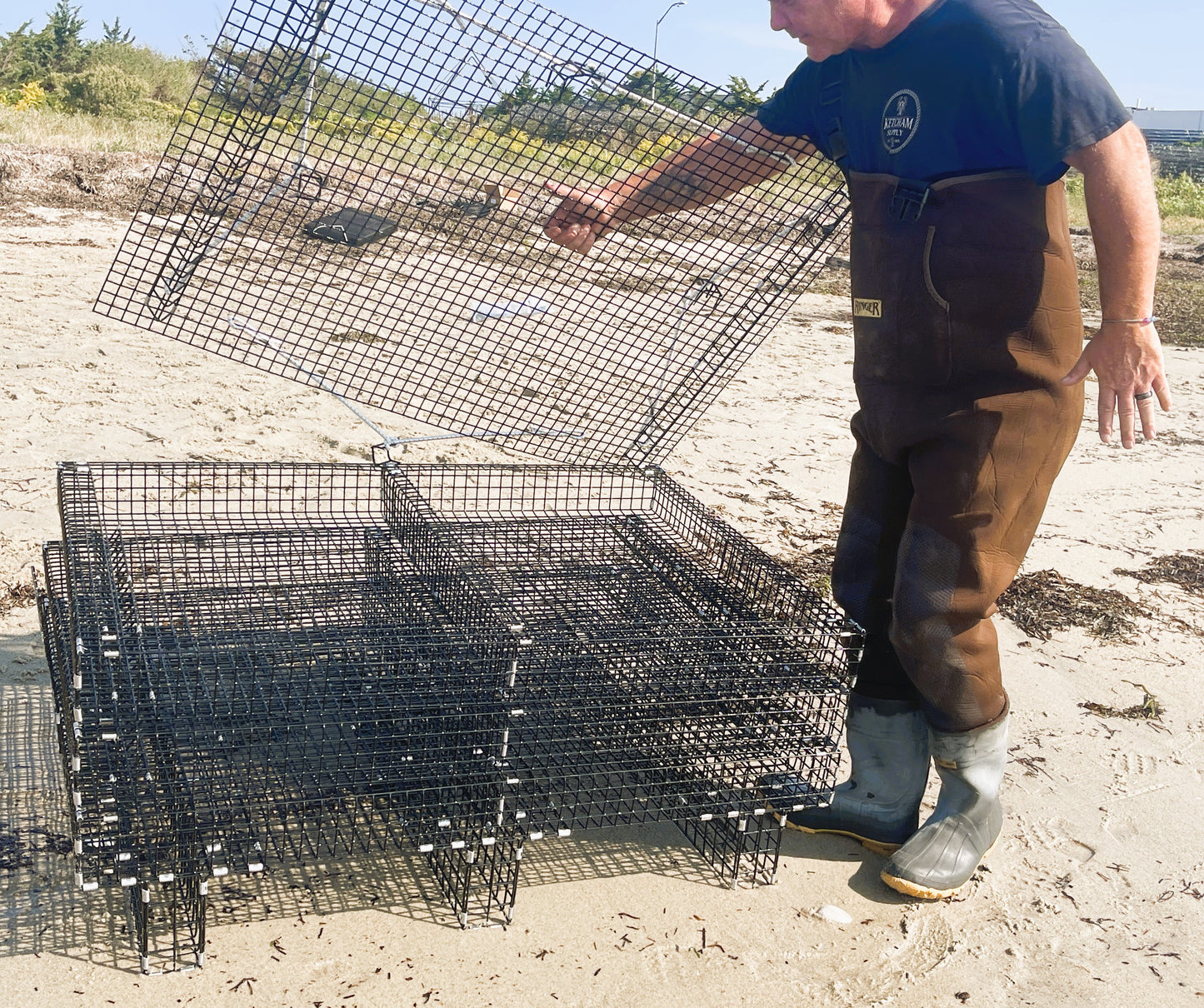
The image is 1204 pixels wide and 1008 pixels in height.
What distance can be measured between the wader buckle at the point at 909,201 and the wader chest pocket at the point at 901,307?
0.06 feet

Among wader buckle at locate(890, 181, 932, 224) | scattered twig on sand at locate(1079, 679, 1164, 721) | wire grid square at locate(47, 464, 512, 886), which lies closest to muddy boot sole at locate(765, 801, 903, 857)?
wire grid square at locate(47, 464, 512, 886)

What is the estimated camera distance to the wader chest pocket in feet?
8.25

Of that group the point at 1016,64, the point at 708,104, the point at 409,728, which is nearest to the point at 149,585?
the point at 409,728

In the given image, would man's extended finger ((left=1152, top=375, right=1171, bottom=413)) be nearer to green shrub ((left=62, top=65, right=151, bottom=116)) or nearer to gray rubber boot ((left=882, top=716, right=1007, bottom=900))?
gray rubber boot ((left=882, top=716, right=1007, bottom=900))

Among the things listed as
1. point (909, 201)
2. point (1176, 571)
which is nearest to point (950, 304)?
point (909, 201)

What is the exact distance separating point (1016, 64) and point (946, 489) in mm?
869

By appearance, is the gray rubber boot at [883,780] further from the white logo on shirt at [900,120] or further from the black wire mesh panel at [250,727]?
the white logo on shirt at [900,120]

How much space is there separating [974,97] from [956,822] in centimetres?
164

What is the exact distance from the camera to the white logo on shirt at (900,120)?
8.14 feet

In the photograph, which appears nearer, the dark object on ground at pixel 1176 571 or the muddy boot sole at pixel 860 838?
the muddy boot sole at pixel 860 838

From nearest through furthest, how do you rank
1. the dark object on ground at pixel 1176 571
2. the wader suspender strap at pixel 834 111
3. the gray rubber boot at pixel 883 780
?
the wader suspender strap at pixel 834 111
the gray rubber boot at pixel 883 780
the dark object on ground at pixel 1176 571

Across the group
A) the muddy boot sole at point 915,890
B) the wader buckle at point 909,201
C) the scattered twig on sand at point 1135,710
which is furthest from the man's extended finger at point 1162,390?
the scattered twig on sand at point 1135,710

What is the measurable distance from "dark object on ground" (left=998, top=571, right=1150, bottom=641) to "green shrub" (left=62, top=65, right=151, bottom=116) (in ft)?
64.7

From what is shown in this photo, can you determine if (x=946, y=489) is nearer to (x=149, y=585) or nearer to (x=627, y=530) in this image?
(x=627, y=530)
